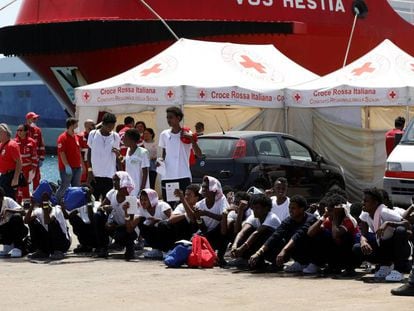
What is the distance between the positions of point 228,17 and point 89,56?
337 centimetres

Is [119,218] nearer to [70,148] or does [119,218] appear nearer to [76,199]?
[76,199]

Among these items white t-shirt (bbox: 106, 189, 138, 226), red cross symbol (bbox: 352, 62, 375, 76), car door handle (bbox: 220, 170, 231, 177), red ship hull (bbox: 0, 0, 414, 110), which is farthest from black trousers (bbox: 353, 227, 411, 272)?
red ship hull (bbox: 0, 0, 414, 110)

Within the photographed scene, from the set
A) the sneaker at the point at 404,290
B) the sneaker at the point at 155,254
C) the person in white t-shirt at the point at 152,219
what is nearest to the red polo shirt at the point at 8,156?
the person in white t-shirt at the point at 152,219

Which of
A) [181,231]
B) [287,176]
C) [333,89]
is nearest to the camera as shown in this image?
[181,231]

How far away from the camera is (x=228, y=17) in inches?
1065

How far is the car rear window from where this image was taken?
1711 centimetres

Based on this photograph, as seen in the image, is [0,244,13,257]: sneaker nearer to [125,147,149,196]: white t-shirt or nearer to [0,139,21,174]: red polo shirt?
[125,147,149,196]: white t-shirt

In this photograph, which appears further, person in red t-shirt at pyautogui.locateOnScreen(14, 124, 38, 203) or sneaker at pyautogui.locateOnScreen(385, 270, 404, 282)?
person in red t-shirt at pyautogui.locateOnScreen(14, 124, 38, 203)

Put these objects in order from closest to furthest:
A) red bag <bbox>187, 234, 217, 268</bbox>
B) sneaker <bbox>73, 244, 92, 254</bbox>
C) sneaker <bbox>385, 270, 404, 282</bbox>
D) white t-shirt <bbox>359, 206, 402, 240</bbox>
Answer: sneaker <bbox>385, 270, 404, 282</bbox> < white t-shirt <bbox>359, 206, 402, 240</bbox> < red bag <bbox>187, 234, 217, 268</bbox> < sneaker <bbox>73, 244, 92, 254</bbox>

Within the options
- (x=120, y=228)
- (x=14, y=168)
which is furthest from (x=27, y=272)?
(x=14, y=168)

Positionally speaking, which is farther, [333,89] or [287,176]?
[333,89]

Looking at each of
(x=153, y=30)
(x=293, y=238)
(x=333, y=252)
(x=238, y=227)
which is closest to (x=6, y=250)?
(x=238, y=227)

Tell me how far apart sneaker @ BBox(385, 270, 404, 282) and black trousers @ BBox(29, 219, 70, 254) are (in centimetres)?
390

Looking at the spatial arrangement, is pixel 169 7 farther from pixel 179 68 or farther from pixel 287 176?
pixel 287 176
